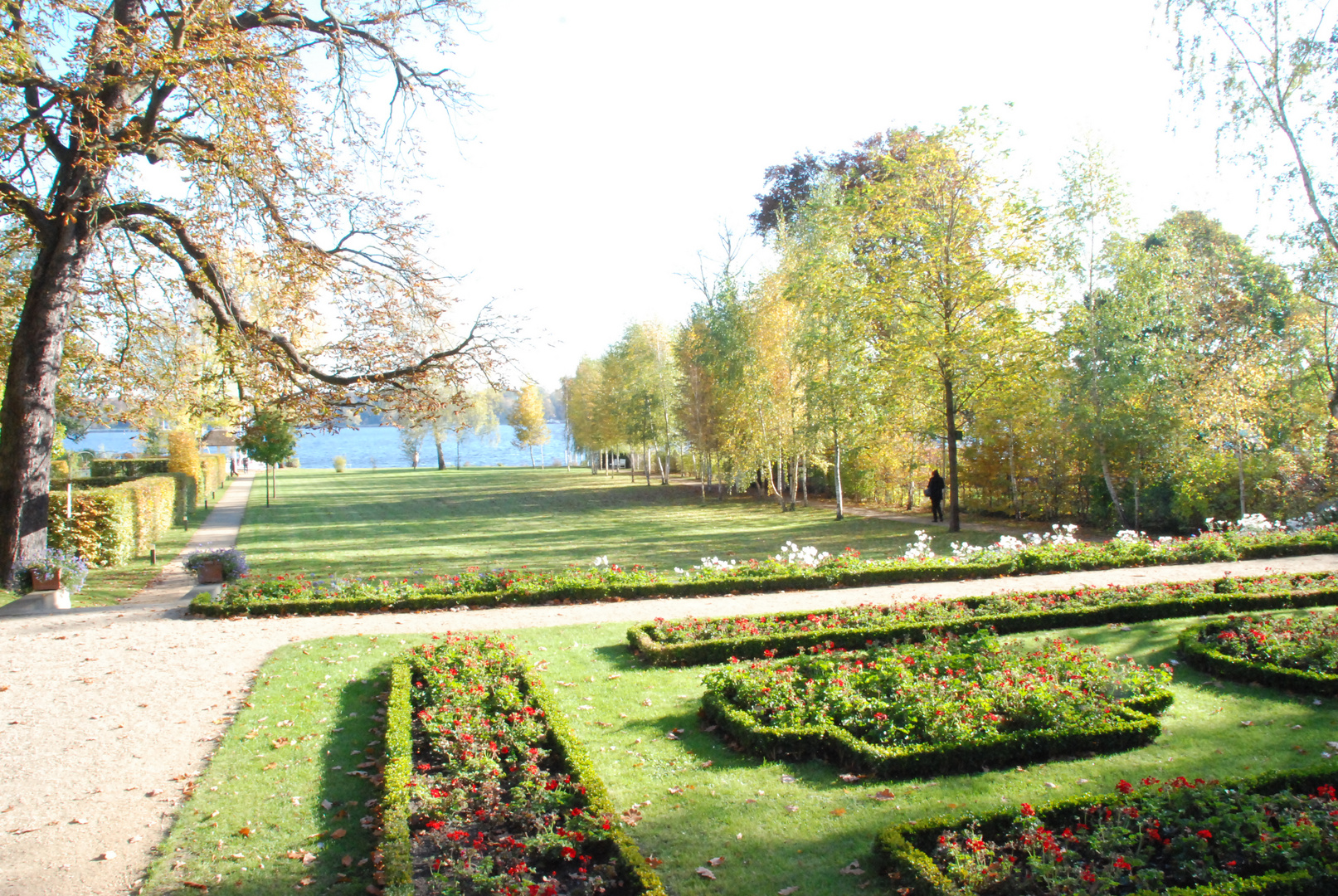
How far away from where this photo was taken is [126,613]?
11172 millimetres

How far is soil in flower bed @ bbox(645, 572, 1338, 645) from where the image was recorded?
29.4ft

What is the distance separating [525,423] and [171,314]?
44.9m

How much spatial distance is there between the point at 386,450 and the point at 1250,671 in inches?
5871

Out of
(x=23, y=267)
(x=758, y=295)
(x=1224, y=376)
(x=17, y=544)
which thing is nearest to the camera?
(x=17, y=544)

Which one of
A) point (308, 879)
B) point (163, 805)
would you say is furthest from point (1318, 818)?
point (163, 805)

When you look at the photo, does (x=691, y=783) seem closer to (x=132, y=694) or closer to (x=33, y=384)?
(x=132, y=694)

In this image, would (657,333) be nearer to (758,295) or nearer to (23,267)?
(758,295)

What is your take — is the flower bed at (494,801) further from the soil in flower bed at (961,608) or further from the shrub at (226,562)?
the shrub at (226,562)

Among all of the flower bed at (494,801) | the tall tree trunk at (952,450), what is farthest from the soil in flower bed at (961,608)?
the tall tree trunk at (952,450)

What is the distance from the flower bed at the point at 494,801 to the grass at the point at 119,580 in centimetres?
854

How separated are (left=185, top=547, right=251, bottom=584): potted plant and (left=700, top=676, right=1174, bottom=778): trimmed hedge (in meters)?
9.50

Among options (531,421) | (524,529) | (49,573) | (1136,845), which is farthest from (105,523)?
A: (531,421)

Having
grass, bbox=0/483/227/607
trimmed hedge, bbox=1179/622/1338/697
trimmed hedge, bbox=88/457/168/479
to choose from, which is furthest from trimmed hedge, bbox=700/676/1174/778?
trimmed hedge, bbox=88/457/168/479

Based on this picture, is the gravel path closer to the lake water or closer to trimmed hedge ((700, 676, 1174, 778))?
trimmed hedge ((700, 676, 1174, 778))
